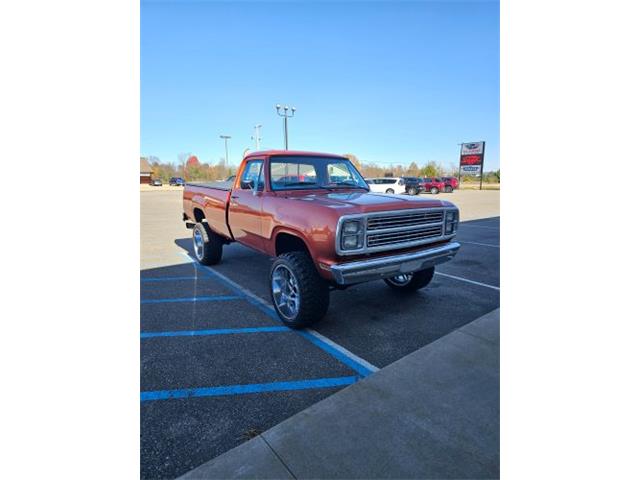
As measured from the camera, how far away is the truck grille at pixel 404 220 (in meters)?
3.63

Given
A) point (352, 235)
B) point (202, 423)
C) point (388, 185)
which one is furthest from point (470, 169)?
point (202, 423)

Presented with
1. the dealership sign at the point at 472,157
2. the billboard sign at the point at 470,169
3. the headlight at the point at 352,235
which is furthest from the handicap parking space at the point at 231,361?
the billboard sign at the point at 470,169

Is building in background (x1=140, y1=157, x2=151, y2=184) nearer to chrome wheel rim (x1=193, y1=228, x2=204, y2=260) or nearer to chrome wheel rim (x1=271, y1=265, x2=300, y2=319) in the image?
chrome wheel rim (x1=193, y1=228, x2=204, y2=260)

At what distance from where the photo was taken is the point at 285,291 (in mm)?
4156

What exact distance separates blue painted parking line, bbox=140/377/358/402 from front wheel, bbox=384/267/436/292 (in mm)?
2433

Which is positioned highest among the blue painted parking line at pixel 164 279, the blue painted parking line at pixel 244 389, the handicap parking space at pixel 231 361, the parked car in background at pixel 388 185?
the parked car in background at pixel 388 185

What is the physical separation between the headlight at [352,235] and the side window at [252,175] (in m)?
1.82

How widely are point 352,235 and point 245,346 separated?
1.56 metres

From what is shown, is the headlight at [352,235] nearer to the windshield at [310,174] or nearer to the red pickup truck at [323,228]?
the red pickup truck at [323,228]

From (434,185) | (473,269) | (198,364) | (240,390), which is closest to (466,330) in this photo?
(240,390)

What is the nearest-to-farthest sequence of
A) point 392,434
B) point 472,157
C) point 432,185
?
point 392,434 < point 432,185 < point 472,157

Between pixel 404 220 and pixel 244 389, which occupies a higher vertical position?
pixel 404 220

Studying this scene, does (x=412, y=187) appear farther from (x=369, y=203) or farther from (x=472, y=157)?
(x=369, y=203)
